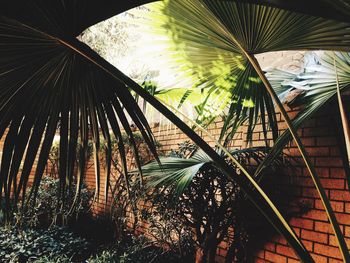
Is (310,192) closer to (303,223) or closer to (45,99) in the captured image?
(303,223)

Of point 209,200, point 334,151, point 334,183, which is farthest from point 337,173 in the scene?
point 209,200

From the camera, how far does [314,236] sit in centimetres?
278

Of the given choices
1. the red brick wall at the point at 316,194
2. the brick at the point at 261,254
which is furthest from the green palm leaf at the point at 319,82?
the brick at the point at 261,254

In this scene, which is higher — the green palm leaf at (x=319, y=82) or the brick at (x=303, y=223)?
the green palm leaf at (x=319, y=82)

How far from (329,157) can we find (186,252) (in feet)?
6.57

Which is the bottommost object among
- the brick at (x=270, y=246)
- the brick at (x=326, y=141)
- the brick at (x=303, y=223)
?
the brick at (x=270, y=246)

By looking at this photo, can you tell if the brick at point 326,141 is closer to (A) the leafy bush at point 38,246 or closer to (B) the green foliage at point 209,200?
(B) the green foliage at point 209,200

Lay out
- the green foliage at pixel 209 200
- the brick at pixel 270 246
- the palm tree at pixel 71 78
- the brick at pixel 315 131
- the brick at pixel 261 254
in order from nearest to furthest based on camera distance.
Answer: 1. the palm tree at pixel 71 78
2. the green foliage at pixel 209 200
3. the brick at pixel 315 131
4. the brick at pixel 270 246
5. the brick at pixel 261 254

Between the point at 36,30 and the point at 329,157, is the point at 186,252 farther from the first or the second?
the point at 36,30

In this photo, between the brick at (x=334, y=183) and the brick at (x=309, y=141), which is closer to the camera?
the brick at (x=334, y=183)

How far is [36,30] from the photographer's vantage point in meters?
1.25

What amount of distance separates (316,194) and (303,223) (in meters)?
0.32

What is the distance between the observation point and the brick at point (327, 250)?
2592 mm

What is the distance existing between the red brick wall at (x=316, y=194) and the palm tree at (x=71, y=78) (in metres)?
1.26
